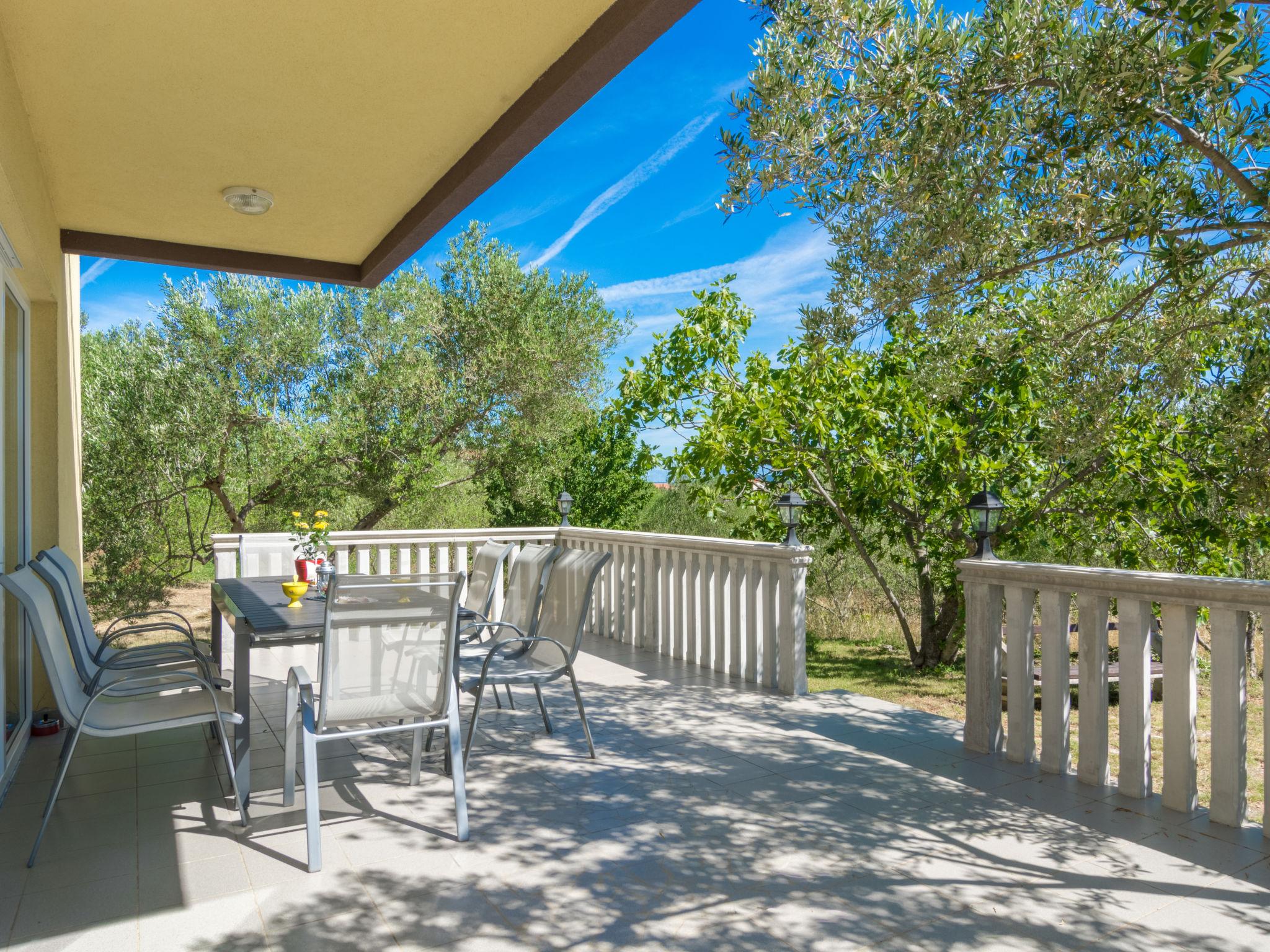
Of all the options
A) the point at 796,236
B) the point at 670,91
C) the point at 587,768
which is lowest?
the point at 587,768

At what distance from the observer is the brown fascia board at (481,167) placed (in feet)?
8.70

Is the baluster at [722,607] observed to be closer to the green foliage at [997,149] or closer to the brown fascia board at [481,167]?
the green foliage at [997,149]

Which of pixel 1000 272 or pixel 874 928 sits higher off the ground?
pixel 1000 272

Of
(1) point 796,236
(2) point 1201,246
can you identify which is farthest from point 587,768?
(1) point 796,236

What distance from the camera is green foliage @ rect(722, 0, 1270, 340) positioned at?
296 centimetres

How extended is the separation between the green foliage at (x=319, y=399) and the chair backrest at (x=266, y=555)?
387 cm

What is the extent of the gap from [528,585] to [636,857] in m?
1.81

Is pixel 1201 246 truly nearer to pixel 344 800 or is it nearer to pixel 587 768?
pixel 587 768

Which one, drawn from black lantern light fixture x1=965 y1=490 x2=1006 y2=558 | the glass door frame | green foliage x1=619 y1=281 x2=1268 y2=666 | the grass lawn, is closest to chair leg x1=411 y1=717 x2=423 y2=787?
the glass door frame

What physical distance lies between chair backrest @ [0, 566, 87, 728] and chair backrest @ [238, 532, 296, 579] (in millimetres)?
2460

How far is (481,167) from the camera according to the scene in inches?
144

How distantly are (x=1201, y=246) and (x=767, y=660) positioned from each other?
3054mm

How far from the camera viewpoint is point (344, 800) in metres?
3.14

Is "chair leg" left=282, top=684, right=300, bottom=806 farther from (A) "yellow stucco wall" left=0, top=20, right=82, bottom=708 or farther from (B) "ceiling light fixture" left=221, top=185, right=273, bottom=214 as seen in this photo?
(B) "ceiling light fixture" left=221, top=185, right=273, bottom=214
